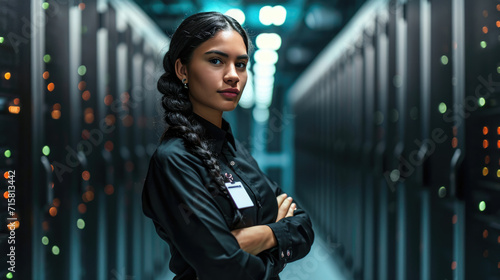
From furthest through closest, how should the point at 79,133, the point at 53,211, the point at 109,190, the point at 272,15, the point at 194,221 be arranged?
the point at 272,15
the point at 109,190
the point at 79,133
the point at 53,211
the point at 194,221

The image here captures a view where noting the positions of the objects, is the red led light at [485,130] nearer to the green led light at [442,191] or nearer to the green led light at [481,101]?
the green led light at [481,101]

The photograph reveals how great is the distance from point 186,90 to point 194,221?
39cm

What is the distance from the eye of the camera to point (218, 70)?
1.13 metres

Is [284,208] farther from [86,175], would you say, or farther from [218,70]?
[86,175]

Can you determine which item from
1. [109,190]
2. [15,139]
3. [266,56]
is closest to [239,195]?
[15,139]

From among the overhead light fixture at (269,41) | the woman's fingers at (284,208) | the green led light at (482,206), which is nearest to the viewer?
the woman's fingers at (284,208)

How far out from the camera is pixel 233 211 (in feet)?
3.62

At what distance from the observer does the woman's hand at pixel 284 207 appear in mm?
1275

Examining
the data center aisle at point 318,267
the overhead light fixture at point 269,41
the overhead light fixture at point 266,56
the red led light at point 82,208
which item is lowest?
the data center aisle at point 318,267

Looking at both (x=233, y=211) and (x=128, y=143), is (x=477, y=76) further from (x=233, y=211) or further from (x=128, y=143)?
(x=128, y=143)

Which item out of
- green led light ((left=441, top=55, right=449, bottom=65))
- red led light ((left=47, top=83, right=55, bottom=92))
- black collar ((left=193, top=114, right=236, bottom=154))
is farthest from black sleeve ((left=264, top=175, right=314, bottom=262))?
red led light ((left=47, top=83, right=55, bottom=92))

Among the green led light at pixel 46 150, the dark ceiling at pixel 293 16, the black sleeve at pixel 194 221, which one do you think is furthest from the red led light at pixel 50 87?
the black sleeve at pixel 194 221

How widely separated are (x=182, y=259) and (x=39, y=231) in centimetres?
101

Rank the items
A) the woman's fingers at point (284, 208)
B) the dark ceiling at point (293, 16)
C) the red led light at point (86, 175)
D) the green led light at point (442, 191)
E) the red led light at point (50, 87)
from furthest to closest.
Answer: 1. the dark ceiling at point (293, 16)
2. the red led light at point (86, 175)
3. the green led light at point (442, 191)
4. the red led light at point (50, 87)
5. the woman's fingers at point (284, 208)
